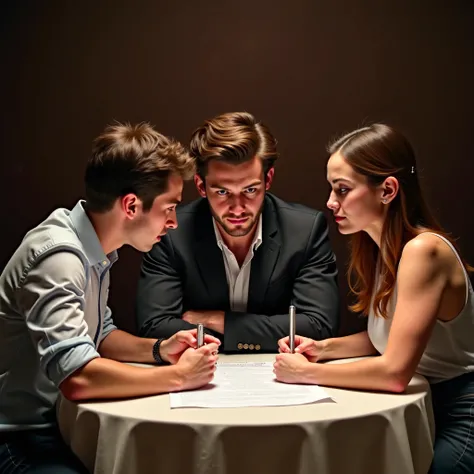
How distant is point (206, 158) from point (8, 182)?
4.69 feet

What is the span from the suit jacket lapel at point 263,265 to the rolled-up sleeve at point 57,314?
103 centimetres

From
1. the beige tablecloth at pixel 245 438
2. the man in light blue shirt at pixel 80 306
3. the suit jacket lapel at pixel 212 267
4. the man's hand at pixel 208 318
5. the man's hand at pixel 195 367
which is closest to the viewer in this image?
the beige tablecloth at pixel 245 438

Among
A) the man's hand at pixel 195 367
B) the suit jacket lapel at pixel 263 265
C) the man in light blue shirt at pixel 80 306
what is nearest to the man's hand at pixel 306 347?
the man in light blue shirt at pixel 80 306

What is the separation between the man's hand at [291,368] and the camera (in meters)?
2.00

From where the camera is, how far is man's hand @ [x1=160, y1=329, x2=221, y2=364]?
2197 mm

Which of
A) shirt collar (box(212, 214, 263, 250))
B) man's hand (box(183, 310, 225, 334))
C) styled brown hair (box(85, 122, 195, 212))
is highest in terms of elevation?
styled brown hair (box(85, 122, 195, 212))

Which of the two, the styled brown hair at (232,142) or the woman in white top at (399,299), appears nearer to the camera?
the woman in white top at (399,299)

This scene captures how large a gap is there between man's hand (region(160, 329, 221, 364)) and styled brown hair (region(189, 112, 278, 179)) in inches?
29.3

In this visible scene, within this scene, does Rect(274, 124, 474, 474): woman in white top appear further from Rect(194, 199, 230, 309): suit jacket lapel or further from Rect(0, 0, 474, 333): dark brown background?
Rect(0, 0, 474, 333): dark brown background

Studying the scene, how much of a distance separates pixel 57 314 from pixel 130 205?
43cm

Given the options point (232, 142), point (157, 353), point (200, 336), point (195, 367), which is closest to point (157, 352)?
point (157, 353)

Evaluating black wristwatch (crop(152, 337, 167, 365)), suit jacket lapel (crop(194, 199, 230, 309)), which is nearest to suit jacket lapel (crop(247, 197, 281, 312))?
suit jacket lapel (crop(194, 199, 230, 309))

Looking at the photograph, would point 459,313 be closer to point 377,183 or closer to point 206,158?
point 377,183

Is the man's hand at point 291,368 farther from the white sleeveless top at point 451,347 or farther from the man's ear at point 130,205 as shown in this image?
the man's ear at point 130,205
